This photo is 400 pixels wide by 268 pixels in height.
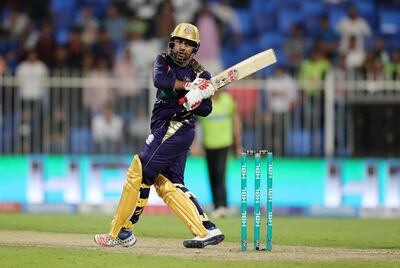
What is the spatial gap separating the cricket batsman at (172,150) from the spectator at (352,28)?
36.3 feet

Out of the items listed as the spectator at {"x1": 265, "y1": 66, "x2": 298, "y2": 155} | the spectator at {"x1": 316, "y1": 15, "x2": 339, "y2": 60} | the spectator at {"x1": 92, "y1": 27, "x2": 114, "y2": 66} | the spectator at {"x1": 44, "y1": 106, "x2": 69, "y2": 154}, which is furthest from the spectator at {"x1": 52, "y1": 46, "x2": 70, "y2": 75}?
the spectator at {"x1": 316, "y1": 15, "x2": 339, "y2": 60}

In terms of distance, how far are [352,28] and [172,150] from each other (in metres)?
11.5

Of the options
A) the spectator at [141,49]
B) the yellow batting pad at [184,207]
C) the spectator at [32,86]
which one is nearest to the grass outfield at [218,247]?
the yellow batting pad at [184,207]

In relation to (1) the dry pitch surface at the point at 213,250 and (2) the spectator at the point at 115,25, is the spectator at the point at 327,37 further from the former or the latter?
(1) the dry pitch surface at the point at 213,250

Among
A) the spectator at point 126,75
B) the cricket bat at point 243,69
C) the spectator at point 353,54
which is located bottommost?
the cricket bat at point 243,69

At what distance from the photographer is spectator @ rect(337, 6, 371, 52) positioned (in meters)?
21.4

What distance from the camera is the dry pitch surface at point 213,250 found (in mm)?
10234

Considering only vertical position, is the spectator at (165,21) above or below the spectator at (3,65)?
above

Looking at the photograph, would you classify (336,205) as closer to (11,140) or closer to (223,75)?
(11,140)

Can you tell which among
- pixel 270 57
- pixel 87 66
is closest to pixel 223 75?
pixel 270 57

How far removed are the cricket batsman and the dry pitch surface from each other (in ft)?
0.92

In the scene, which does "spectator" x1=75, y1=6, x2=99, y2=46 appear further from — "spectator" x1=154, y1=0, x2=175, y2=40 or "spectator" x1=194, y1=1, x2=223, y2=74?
"spectator" x1=194, y1=1, x2=223, y2=74

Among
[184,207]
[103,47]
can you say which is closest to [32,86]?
[103,47]

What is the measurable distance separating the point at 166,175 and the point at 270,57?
61.4 inches
